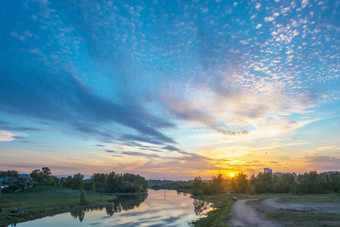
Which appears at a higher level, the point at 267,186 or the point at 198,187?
the point at 267,186

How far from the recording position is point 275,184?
102m

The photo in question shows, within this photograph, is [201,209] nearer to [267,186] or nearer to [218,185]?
[218,185]

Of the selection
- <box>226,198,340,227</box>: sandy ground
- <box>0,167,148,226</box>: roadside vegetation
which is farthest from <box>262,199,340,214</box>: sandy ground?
<box>0,167,148,226</box>: roadside vegetation

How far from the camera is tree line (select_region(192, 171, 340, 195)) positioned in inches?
3425

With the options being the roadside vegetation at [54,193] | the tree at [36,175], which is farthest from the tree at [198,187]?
the tree at [36,175]

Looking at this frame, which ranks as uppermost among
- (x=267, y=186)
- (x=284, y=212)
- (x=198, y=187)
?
(x=267, y=186)

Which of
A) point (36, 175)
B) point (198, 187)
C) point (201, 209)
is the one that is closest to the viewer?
point (201, 209)

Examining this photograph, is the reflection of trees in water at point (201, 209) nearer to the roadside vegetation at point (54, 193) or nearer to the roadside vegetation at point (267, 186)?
the roadside vegetation at point (267, 186)

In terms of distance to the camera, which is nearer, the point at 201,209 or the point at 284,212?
the point at 284,212

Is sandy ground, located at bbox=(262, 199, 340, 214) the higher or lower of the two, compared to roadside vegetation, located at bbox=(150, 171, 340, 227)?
lower

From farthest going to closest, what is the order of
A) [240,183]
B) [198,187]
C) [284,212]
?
1. [198,187]
2. [240,183]
3. [284,212]

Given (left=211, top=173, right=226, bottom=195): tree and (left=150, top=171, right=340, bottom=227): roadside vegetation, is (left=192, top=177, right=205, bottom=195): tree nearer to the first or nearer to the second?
(left=150, top=171, right=340, bottom=227): roadside vegetation

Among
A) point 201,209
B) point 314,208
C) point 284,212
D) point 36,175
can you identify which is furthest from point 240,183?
point 36,175

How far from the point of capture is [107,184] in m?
151
